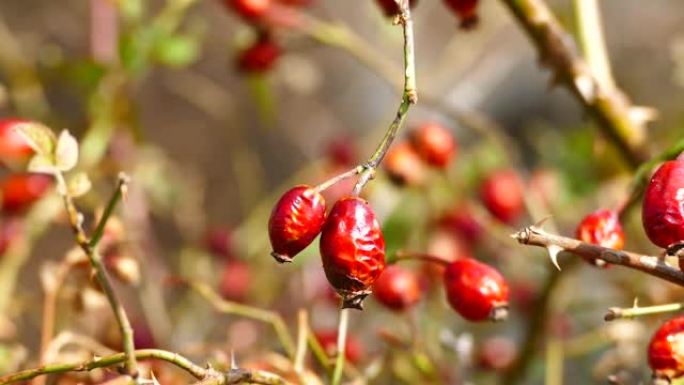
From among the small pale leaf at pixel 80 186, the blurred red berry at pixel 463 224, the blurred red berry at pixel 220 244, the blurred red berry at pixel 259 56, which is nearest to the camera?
the small pale leaf at pixel 80 186

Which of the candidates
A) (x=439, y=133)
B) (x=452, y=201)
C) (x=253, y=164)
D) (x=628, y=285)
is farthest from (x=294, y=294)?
(x=253, y=164)

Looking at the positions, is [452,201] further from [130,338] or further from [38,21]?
[38,21]

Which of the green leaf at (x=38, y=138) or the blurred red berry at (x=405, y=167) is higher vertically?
the blurred red berry at (x=405, y=167)

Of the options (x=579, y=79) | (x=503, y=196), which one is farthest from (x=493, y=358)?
(x=579, y=79)

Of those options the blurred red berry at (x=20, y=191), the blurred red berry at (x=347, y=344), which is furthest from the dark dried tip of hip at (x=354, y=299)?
the blurred red berry at (x=20, y=191)

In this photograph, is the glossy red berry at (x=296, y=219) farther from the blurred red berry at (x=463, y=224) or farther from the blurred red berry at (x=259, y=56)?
the blurred red berry at (x=463, y=224)

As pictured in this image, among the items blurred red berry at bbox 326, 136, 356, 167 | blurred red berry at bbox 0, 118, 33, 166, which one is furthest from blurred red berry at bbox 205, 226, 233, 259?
blurred red berry at bbox 0, 118, 33, 166

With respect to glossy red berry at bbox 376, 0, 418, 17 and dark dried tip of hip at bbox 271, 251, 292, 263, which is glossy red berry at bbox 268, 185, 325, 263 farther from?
glossy red berry at bbox 376, 0, 418, 17
